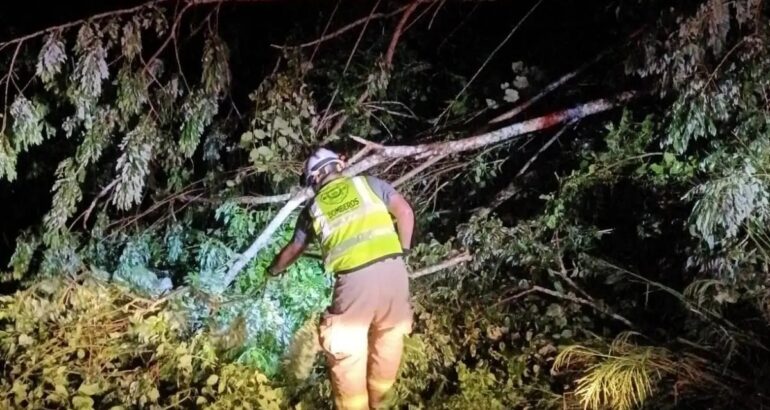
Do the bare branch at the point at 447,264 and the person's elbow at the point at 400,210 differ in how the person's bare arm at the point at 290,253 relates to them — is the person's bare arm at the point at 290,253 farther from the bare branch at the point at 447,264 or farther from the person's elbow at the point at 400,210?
the bare branch at the point at 447,264

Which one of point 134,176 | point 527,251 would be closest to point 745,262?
point 527,251

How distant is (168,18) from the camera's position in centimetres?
507

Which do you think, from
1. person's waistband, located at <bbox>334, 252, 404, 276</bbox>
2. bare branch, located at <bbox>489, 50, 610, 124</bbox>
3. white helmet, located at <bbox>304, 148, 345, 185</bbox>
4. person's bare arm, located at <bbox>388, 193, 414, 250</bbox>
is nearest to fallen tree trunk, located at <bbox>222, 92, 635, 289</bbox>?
bare branch, located at <bbox>489, 50, 610, 124</bbox>

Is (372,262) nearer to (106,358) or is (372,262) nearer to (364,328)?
(364,328)

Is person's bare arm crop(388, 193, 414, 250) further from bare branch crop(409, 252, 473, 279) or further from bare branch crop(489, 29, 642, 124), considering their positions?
bare branch crop(489, 29, 642, 124)

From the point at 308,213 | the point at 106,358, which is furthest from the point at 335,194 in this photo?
the point at 106,358

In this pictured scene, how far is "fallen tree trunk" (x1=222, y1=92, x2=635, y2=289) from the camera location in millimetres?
4930

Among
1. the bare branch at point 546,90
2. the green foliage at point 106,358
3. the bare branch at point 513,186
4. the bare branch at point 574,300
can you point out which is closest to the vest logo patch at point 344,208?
the green foliage at point 106,358

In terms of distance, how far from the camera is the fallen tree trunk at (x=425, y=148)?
4.93 m

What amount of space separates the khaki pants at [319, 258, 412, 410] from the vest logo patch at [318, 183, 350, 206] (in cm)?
35

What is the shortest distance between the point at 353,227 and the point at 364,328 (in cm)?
48

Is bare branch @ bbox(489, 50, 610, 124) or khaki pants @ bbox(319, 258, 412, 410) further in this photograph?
bare branch @ bbox(489, 50, 610, 124)

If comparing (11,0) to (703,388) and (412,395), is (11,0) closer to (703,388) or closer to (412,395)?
(412,395)

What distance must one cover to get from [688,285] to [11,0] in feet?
18.3
